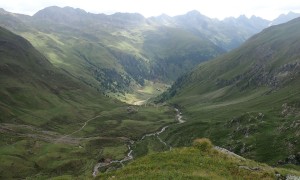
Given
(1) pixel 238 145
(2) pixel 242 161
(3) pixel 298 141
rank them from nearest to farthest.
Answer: (2) pixel 242 161, (3) pixel 298 141, (1) pixel 238 145

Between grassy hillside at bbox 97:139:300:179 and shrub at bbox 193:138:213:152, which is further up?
shrub at bbox 193:138:213:152

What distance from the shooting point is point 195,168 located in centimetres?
4800

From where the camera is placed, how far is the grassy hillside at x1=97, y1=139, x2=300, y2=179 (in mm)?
46312

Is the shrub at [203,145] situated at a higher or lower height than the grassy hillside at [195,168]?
higher

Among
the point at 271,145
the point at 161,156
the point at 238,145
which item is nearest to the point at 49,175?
the point at 238,145

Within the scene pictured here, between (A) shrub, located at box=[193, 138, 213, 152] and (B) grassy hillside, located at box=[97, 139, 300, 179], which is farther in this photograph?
(A) shrub, located at box=[193, 138, 213, 152]

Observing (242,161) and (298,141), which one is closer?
(242,161)

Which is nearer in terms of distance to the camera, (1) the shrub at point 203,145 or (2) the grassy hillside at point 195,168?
(2) the grassy hillside at point 195,168

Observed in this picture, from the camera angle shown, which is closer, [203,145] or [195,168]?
[195,168]

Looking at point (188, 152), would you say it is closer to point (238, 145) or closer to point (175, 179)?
point (175, 179)

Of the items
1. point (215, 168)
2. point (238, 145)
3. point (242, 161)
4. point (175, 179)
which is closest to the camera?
point (175, 179)

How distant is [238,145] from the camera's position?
18662cm

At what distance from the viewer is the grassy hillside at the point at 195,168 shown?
46.3 meters

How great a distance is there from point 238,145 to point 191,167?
474ft
